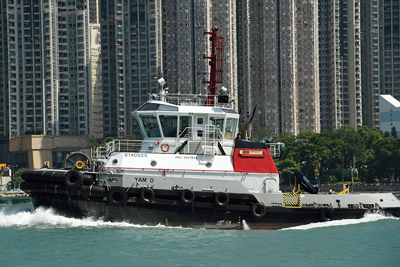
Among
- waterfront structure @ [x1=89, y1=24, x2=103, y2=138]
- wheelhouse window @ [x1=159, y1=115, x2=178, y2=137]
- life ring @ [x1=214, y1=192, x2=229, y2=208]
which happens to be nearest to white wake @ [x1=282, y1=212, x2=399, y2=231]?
life ring @ [x1=214, y1=192, x2=229, y2=208]

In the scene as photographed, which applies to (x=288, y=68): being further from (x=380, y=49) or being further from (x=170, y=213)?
(x=170, y=213)

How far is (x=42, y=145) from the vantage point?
89375 millimetres

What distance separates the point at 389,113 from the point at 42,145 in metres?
59.2

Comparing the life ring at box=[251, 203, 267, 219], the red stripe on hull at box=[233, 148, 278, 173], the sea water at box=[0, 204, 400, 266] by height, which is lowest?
the sea water at box=[0, 204, 400, 266]

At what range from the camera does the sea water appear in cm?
1636

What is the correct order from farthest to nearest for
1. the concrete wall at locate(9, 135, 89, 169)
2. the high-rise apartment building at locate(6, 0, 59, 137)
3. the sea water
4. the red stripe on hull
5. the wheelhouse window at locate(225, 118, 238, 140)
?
the high-rise apartment building at locate(6, 0, 59, 137)
the concrete wall at locate(9, 135, 89, 169)
the wheelhouse window at locate(225, 118, 238, 140)
the red stripe on hull
the sea water

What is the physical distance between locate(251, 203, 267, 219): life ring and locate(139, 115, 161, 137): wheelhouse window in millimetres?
4780

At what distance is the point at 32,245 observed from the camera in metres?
18.1

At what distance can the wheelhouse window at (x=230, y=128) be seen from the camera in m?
21.8

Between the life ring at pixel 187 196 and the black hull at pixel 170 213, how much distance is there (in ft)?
0.73

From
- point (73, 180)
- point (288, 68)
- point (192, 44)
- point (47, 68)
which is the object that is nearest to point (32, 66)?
point (47, 68)

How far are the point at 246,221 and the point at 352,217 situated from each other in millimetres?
4721

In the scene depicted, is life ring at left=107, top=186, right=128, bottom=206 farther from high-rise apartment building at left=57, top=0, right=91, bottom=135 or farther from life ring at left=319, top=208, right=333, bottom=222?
high-rise apartment building at left=57, top=0, right=91, bottom=135

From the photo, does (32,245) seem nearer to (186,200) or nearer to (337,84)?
(186,200)
